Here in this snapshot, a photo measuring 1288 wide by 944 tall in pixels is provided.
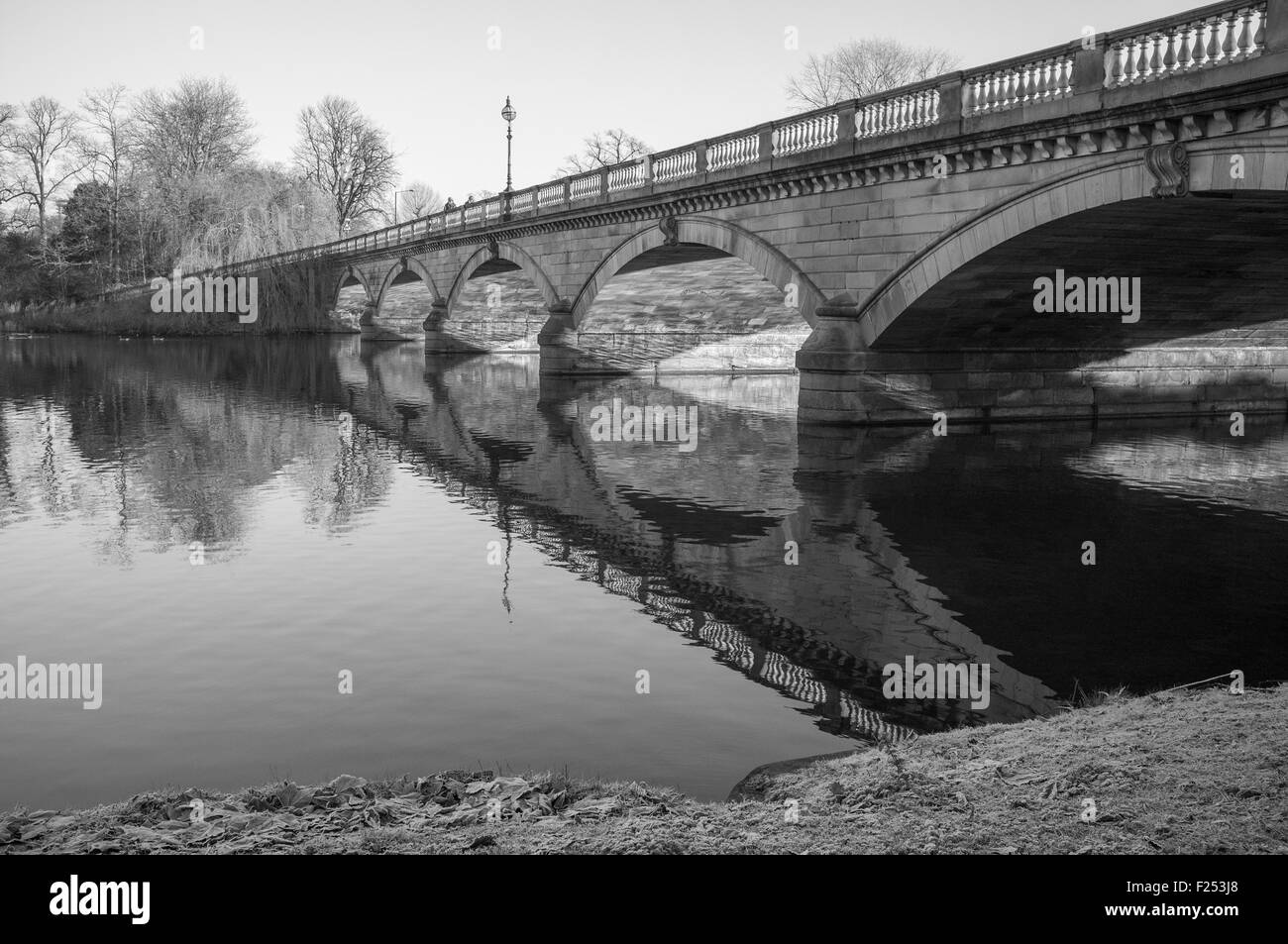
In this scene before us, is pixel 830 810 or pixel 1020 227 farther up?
pixel 1020 227

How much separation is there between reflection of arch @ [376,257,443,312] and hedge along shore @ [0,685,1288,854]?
48203 millimetres

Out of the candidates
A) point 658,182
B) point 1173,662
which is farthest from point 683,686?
point 658,182

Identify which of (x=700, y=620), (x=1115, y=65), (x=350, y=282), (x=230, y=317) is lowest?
(x=700, y=620)

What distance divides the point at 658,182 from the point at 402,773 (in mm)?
25988

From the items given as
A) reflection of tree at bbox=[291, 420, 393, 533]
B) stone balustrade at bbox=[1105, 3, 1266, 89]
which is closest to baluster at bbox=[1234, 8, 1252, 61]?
stone balustrade at bbox=[1105, 3, 1266, 89]

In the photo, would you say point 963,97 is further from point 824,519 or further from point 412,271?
point 412,271

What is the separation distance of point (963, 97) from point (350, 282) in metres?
51.1

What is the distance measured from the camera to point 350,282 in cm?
6500

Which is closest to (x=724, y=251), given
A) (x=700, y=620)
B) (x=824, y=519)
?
(x=824, y=519)

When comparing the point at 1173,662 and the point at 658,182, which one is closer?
the point at 1173,662

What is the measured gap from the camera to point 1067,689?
26.3 feet

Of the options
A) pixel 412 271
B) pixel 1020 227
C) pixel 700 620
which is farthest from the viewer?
pixel 412 271

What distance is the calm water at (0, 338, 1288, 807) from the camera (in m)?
6.94
